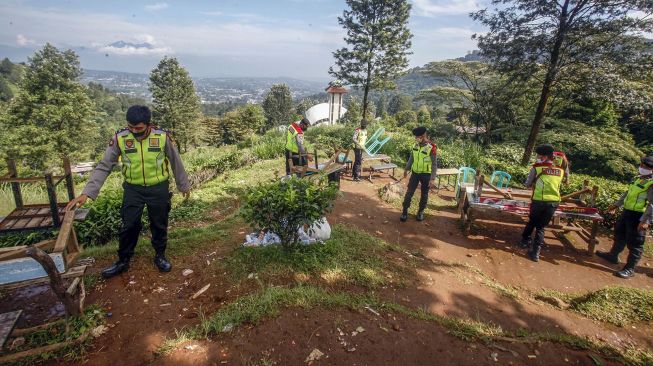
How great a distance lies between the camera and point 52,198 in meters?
3.87

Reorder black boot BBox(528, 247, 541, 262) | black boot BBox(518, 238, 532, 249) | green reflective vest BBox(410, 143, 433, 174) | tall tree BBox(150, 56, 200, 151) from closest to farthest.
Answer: black boot BBox(528, 247, 541, 262) → black boot BBox(518, 238, 532, 249) → green reflective vest BBox(410, 143, 433, 174) → tall tree BBox(150, 56, 200, 151)

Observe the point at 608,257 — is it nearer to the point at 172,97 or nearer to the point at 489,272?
the point at 489,272

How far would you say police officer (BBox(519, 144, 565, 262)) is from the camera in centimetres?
496

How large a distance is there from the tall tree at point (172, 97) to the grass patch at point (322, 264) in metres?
33.0

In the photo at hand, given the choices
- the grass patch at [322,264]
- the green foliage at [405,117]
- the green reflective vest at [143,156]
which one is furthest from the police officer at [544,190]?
the green foliage at [405,117]

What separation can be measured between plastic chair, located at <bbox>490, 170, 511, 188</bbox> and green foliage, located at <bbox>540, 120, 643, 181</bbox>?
5.22 m

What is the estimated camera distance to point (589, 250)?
5.60 m

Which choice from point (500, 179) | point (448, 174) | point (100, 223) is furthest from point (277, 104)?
point (100, 223)

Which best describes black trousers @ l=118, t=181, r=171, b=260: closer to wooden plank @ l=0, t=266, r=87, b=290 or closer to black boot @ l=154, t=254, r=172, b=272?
black boot @ l=154, t=254, r=172, b=272

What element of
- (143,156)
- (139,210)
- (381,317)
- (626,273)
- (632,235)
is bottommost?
(626,273)

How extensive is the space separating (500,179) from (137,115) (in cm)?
783

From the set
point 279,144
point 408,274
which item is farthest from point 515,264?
point 279,144

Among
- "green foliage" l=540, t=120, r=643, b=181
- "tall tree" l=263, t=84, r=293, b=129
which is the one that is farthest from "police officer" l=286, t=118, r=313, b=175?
"tall tree" l=263, t=84, r=293, b=129

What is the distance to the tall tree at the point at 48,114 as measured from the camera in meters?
22.6
